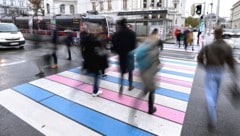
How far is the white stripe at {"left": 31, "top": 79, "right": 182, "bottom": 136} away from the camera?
3877 millimetres

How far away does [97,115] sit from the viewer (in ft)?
14.5

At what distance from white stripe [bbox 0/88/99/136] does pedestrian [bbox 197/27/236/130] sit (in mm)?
2194

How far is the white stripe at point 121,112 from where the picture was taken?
3.88m

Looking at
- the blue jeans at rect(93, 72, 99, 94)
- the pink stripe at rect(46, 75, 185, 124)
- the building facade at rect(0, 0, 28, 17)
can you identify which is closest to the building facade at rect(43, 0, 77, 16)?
the building facade at rect(0, 0, 28, 17)

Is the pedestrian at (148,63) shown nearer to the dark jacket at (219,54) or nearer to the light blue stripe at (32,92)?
the dark jacket at (219,54)

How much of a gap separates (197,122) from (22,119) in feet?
11.9

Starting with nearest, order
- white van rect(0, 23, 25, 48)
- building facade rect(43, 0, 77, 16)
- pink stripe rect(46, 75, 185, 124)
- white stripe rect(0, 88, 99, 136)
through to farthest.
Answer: white stripe rect(0, 88, 99, 136) → pink stripe rect(46, 75, 185, 124) → white van rect(0, 23, 25, 48) → building facade rect(43, 0, 77, 16)

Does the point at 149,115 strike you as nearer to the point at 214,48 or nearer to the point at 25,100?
the point at 214,48

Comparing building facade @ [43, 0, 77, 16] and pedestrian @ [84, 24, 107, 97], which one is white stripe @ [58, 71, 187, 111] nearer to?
pedestrian @ [84, 24, 107, 97]

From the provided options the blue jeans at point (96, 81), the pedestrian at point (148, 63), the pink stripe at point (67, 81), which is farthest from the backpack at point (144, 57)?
the pink stripe at point (67, 81)

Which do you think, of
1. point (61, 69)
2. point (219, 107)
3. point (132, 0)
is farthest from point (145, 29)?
point (219, 107)

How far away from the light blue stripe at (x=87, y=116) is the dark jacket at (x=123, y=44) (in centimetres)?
141

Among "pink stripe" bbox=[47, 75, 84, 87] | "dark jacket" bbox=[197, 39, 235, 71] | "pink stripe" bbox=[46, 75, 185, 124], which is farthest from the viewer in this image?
"pink stripe" bbox=[47, 75, 84, 87]

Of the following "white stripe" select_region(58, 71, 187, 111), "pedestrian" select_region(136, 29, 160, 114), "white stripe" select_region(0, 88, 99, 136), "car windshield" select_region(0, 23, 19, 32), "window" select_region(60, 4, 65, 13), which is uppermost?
"window" select_region(60, 4, 65, 13)
